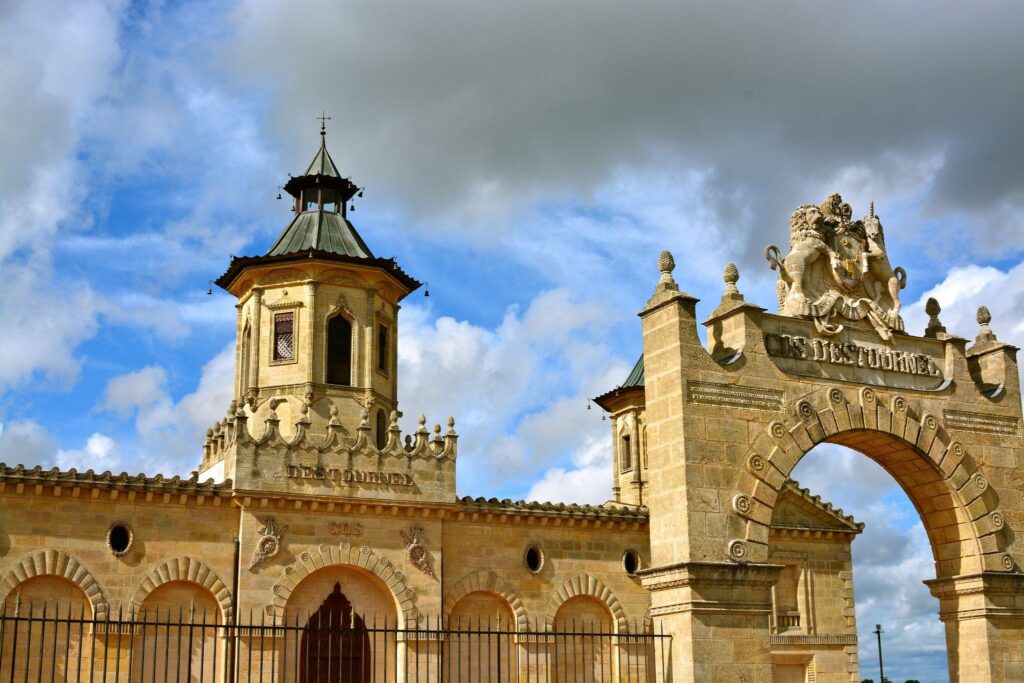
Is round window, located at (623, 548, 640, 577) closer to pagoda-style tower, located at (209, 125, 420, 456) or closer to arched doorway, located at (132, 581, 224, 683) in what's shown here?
pagoda-style tower, located at (209, 125, 420, 456)

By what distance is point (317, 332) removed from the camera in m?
28.5

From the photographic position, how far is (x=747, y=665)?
14977 mm

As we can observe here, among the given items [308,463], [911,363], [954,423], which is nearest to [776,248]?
[911,363]

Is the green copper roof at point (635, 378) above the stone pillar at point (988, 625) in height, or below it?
above

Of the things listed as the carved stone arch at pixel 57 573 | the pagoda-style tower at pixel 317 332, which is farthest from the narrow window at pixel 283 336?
the carved stone arch at pixel 57 573

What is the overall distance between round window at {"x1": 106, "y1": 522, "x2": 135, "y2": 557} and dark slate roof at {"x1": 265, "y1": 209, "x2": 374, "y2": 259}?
864 centimetres

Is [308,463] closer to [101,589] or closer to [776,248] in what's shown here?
[101,589]

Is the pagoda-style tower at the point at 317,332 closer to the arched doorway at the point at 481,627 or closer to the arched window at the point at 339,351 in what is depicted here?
the arched window at the point at 339,351

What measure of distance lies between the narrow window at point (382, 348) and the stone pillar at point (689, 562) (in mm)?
14493

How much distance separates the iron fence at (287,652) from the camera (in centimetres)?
2186

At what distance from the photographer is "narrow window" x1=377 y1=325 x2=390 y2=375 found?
29.5 m

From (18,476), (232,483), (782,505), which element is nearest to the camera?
(18,476)

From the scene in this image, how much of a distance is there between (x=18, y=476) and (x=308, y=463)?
18.6 ft

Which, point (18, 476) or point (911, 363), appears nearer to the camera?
point (911, 363)
